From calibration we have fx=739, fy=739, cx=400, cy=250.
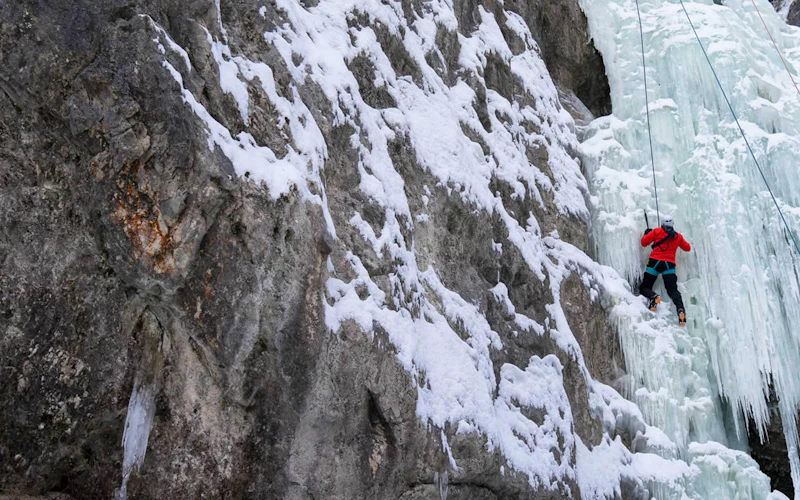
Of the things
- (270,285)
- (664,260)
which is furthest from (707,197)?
(270,285)

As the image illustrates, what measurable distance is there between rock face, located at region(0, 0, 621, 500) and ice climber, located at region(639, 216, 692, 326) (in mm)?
3562

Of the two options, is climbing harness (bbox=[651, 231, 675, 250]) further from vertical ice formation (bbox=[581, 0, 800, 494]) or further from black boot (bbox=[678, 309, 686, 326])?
black boot (bbox=[678, 309, 686, 326])

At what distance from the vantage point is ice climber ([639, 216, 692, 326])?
7.45 m

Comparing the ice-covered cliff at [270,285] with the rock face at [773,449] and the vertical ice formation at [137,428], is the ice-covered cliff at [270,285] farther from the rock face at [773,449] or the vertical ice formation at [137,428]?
the rock face at [773,449]

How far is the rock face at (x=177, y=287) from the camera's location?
388 cm

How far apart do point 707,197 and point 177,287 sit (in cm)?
617

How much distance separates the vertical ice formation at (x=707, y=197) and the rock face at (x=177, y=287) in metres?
3.44

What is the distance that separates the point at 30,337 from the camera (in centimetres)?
382

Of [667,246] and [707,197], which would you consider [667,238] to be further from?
[707,197]

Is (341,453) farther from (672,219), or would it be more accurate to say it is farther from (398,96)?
(672,219)

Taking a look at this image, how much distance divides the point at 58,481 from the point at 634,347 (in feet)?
17.5

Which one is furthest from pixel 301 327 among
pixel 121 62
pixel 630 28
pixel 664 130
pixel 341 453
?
pixel 630 28

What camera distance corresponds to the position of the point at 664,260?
24.5ft

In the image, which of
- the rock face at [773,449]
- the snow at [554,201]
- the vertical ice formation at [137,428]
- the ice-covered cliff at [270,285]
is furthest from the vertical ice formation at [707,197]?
the vertical ice formation at [137,428]
